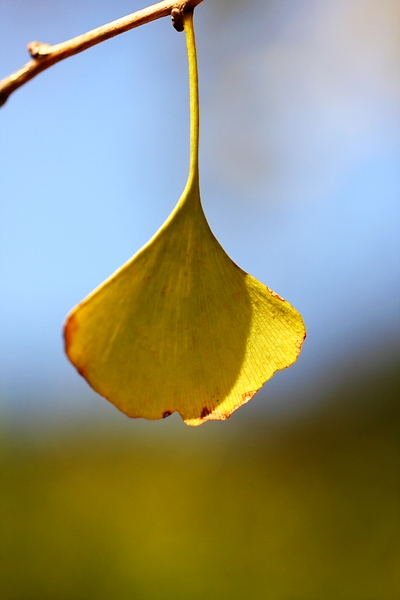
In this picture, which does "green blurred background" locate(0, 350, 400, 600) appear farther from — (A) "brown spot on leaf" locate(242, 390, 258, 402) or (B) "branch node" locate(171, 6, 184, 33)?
(B) "branch node" locate(171, 6, 184, 33)

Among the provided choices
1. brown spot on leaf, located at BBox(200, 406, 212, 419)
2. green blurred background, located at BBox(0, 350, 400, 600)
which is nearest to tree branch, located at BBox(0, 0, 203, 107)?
brown spot on leaf, located at BBox(200, 406, 212, 419)

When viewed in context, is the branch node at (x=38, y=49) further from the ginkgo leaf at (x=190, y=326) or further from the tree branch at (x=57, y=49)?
the ginkgo leaf at (x=190, y=326)

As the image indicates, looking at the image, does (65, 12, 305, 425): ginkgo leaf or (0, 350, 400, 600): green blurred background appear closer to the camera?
(65, 12, 305, 425): ginkgo leaf

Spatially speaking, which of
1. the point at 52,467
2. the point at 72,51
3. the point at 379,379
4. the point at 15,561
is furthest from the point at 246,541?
the point at 72,51

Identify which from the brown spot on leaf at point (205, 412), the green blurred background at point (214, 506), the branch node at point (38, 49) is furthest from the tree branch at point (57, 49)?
the green blurred background at point (214, 506)

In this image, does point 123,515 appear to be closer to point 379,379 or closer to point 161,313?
point 379,379

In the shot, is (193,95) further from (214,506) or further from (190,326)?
(214,506)

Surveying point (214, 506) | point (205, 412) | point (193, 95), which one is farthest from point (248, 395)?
point (214, 506)

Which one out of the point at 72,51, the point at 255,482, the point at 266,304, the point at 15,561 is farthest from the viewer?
the point at 255,482
